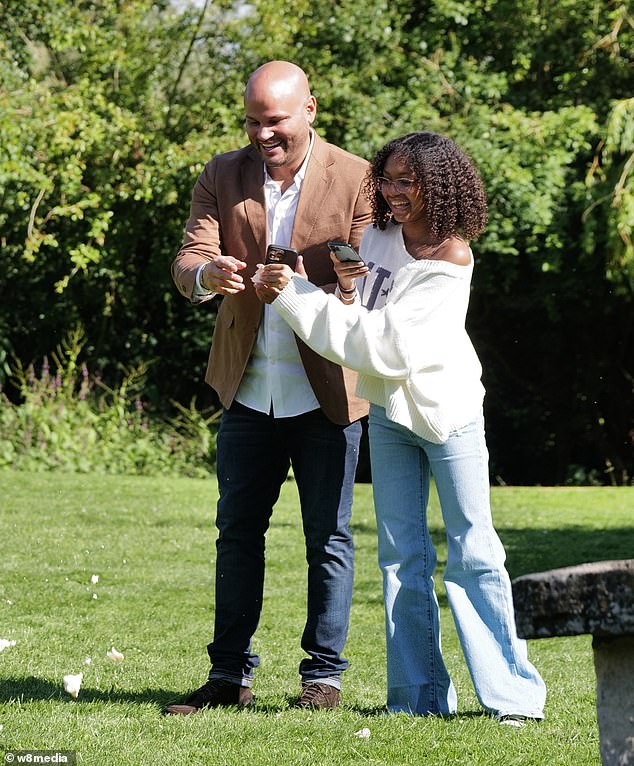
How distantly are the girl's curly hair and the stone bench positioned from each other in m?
1.56

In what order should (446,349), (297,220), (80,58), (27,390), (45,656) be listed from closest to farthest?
(446,349)
(297,220)
(45,656)
(27,390)
(80,58)

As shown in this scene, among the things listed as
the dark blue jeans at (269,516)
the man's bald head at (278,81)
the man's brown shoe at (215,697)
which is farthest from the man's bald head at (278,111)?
the man's brown shoe at (215,697)

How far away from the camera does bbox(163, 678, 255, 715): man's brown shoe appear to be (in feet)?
12.1

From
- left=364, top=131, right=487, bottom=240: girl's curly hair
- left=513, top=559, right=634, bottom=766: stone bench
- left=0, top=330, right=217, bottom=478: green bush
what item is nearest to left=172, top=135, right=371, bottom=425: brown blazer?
left=364, top=131, right=487, bottom=240: girl's curly hair

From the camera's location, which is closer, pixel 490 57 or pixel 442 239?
pixel 442 239

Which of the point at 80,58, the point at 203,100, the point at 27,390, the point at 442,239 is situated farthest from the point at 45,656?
the point at 80,58

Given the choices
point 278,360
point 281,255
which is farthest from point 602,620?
point 278,360

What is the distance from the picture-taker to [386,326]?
338 cm

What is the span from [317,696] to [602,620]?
1903 mm

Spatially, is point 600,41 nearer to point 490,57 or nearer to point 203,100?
point 490,57

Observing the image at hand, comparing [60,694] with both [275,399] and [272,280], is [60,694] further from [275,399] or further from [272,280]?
[272,280]

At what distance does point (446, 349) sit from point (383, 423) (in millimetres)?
326

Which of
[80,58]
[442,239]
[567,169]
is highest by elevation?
[80,58]

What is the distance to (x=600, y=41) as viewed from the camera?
13.4 meters
